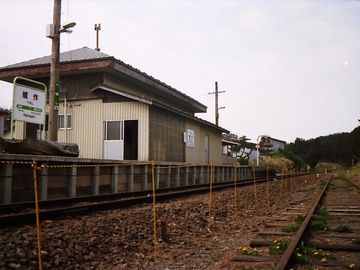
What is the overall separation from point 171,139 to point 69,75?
702 centimetres

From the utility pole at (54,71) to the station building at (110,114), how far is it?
4159mm

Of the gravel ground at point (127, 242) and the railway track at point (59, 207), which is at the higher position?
the railway track at point (59, 207)

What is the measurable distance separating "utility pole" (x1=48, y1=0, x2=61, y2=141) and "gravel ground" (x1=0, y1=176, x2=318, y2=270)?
8545 mm

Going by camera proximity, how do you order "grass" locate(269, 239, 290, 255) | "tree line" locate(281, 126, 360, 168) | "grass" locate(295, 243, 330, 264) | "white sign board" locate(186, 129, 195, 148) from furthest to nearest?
"tree line" locate(281, 126, 360, 168) → "white sign board" locate(186, 129, 195, 148) → "grass" locate(269, 239, 290, 255) → "grass" locate(295, 243, 330, 264)

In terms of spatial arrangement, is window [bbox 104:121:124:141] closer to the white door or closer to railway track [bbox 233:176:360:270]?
the white door

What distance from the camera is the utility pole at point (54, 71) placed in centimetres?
1678

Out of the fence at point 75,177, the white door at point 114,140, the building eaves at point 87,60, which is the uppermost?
the building eaves at point 87,60

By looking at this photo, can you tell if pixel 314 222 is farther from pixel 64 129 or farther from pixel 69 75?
pixel 69 75

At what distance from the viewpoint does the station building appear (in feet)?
68.3

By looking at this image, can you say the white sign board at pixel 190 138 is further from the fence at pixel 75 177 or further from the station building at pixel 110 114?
the fence at pixel 75 177

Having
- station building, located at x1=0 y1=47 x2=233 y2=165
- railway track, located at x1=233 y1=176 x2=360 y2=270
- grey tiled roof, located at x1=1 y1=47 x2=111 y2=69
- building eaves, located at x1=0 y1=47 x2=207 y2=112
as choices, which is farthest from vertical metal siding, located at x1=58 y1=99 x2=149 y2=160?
railway track, located at x1=233 y1=176 x2=360 y2=270

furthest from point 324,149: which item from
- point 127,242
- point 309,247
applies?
point 127,242

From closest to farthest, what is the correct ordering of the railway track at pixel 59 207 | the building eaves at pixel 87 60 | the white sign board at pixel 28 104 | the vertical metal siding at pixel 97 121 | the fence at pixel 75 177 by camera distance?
the railway track at pixel 59 207 → the fence at pixel 75 177 → the white sign board at pixel 28 104 → the vertical metal siding at pixel 97 121 → the building eaves at pixel 87 60

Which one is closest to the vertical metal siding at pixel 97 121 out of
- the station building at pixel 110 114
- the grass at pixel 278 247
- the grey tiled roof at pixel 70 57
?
the station building at pixel 110 114
